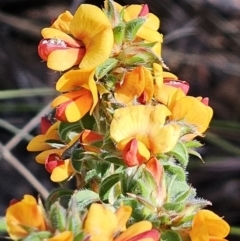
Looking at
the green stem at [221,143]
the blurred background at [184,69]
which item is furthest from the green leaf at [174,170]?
the blurred background at [184,69]

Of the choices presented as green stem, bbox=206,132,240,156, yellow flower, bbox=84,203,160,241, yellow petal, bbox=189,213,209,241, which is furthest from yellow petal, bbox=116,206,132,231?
green stem, bbox=206,132,240,156

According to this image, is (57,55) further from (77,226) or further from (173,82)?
(77,226)

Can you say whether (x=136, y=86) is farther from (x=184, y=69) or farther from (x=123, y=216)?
(x=184, y=69)

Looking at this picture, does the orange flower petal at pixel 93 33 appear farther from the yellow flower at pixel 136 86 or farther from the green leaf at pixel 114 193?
the green leaf at pixel 114 193

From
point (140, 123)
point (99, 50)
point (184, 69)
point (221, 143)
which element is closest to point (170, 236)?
point (140, 123)

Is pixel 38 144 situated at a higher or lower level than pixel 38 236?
higher

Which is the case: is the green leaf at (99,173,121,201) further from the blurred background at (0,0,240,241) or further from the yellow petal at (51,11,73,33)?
the blurred background at (0,0,240,241)
